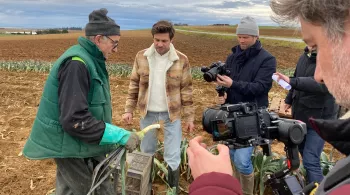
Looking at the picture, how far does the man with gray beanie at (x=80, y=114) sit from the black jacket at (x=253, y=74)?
1.37 m

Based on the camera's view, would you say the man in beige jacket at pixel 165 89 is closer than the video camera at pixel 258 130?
No

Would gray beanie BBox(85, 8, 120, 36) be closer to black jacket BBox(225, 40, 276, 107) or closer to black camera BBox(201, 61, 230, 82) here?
black camera BBox(201, 61, 230, 82)

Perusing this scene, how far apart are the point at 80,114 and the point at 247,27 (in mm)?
2007

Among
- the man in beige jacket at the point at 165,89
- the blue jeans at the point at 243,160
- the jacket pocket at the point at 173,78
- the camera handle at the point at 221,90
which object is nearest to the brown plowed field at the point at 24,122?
the man in beige jacket at the point at 165,89

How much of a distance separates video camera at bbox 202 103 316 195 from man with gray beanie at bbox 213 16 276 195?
1282 millimetres

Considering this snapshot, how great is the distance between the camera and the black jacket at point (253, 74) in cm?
326

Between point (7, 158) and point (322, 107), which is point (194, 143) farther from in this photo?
point (7, 158)

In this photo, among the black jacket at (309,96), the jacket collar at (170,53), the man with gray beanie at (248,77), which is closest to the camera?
the black jacket at (309,96)

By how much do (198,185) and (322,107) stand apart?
2.67 metres

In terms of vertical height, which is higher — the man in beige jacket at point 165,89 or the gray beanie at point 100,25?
the gray beanie at point 100,25

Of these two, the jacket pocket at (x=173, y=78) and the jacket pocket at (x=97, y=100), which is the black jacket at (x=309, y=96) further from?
the jacket pocket at (x=97, y=100)

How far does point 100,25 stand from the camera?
2559 mm

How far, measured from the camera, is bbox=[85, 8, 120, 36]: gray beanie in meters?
2.54

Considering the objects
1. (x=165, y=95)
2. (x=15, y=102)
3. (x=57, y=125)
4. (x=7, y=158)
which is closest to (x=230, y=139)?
(x=57, y=125)
